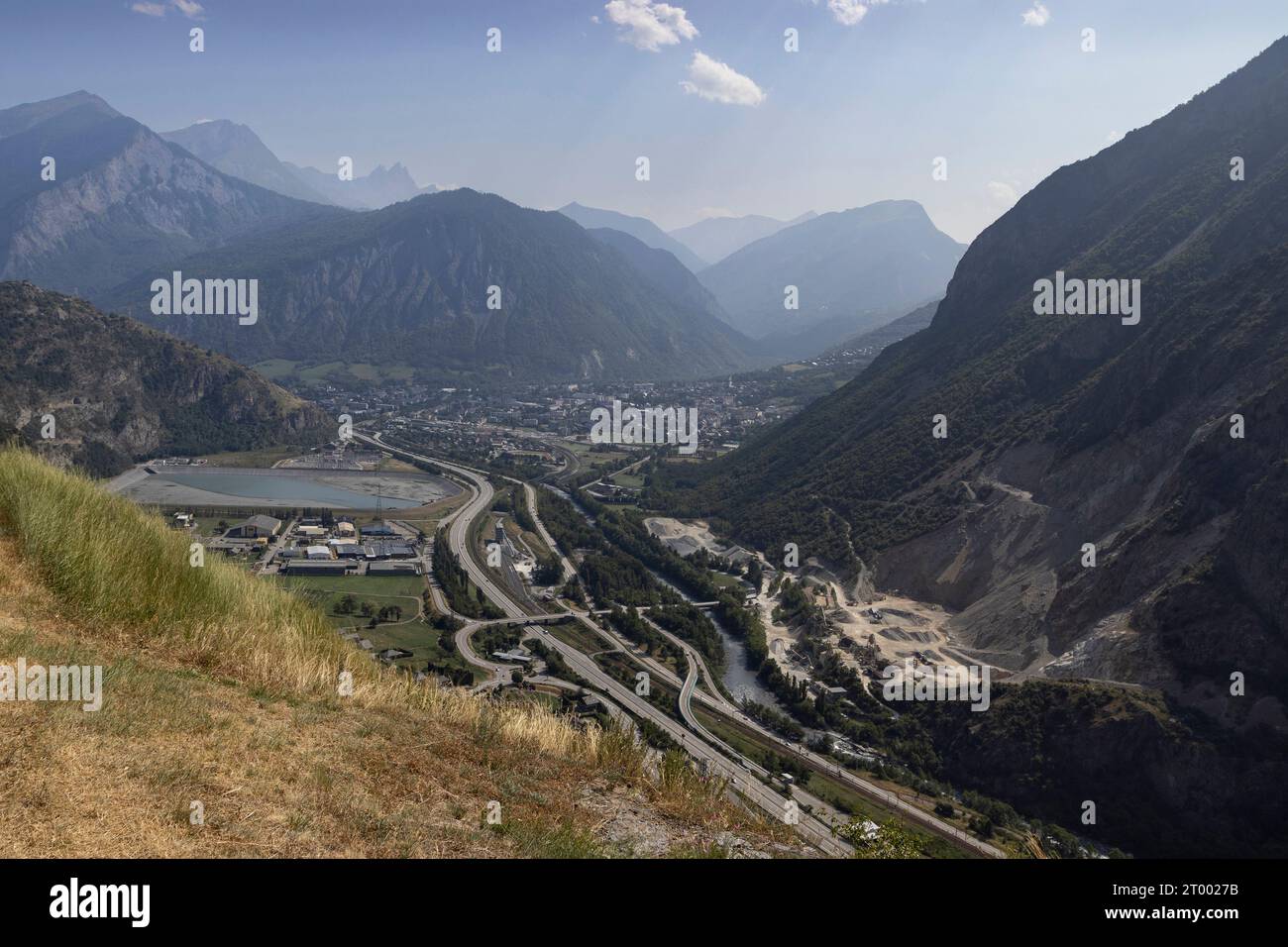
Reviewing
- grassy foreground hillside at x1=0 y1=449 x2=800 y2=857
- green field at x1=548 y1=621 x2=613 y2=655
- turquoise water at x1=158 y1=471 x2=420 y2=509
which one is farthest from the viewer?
turquoise water at x1=158 y1=471 x2=420 y2=509

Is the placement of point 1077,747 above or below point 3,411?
below

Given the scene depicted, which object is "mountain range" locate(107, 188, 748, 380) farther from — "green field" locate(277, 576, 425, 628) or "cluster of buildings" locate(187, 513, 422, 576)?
"green field" locate(277, 576, 425, 628)

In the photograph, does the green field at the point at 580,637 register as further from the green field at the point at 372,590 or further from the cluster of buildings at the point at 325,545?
the cluster of buildings at the point at 325,545

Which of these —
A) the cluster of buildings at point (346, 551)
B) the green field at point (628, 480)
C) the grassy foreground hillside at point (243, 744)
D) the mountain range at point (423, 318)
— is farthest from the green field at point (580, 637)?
the mountain range at point (423, 318)

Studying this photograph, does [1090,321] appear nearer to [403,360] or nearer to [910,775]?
[910,775]

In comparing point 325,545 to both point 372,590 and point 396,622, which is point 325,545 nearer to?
point 372,590

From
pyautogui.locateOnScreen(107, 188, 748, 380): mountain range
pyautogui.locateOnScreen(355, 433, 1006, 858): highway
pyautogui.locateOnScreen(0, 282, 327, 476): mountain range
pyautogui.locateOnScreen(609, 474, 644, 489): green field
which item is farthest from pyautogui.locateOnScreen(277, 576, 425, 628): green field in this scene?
pyautogui.locateOnScreen(107, 188, 748, 380): mountain range

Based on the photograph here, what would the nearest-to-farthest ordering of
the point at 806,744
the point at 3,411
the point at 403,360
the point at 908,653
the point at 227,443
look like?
the point at 806,744 < the point at 908,653 < the point at 3,411 < the point at 227,443 < the point at 403,360

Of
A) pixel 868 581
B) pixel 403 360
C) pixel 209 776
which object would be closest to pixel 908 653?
pixel 868 581
